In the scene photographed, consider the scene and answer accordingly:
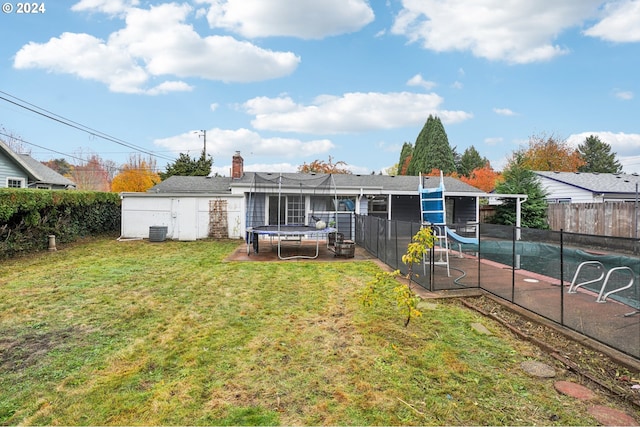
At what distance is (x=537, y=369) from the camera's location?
315 cm

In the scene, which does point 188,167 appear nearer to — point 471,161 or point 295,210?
point 295,210

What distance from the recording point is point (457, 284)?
247 inches

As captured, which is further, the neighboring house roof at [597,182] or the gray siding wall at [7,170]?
the neighboring house roof at [597,182]

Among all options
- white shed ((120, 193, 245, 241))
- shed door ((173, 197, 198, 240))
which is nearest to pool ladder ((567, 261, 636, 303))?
white shed ((120, 193, 245, 241))

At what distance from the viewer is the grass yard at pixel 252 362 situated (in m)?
2.44

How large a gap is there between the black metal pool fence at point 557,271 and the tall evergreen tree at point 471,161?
39.2 meters

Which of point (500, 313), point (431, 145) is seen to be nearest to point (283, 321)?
point (500, 313)

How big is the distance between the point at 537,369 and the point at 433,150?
114ft

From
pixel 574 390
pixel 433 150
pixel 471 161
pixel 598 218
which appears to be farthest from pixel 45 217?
pixel 471 161

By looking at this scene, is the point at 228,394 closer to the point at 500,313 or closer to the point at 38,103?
the point at 500,313

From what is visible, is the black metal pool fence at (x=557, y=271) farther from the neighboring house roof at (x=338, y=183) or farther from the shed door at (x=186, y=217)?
the shed door at (x=186, y=217)

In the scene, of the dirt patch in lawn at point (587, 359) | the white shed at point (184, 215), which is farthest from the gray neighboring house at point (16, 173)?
the dirt patch in lawn at point (587, 359)

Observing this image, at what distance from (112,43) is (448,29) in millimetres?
13799

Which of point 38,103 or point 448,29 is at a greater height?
point 448,29
